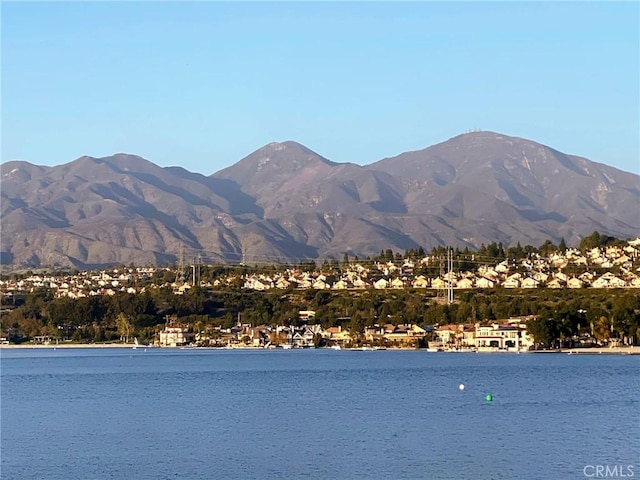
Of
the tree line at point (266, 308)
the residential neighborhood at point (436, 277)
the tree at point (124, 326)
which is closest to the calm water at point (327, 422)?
the tree line at point (266, 308)

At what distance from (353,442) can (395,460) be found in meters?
3.23

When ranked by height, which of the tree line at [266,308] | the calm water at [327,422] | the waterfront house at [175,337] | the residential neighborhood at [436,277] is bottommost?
the calm water at [327,422]

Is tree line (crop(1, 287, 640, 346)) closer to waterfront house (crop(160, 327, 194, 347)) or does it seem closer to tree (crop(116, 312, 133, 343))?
tree (crop(116, 312, 133, 343))

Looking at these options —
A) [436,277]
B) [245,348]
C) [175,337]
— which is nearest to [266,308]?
[175,337]

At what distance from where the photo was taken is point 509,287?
110m

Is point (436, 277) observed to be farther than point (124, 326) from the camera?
Yes

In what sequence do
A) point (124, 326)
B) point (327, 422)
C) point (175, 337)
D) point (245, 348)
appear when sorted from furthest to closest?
point (124, 326), point (175, 337), point (245, 348), point (327, 422)

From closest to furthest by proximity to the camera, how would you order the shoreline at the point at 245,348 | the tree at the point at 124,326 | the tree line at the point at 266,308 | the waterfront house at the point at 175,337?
the shoreline at the point at 245,348, the tree line at the point at 266,308, the waterfront house at the point at 175,337, the tree at the point at 124,326

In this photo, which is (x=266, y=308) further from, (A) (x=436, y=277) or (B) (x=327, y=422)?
(B) (x=327, y=422)

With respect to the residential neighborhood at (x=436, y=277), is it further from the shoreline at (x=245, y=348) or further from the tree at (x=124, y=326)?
the shoreline at (x=245, y=348)

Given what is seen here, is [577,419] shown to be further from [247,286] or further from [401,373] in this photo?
[247,286]

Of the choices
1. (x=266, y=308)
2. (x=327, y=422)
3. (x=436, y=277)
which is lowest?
(x=327, y=422)

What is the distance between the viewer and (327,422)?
36.2m

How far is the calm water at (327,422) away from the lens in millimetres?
27719
